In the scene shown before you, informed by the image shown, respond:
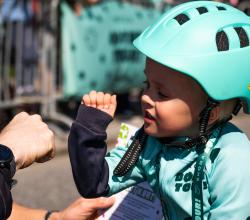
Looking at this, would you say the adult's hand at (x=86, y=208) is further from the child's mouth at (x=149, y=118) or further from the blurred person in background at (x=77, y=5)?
the blurred person in background at (x=77, y=5)

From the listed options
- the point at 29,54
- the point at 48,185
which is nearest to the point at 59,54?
the point at 29,54

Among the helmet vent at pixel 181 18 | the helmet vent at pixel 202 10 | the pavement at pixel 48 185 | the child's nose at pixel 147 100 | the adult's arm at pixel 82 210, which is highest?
the helmet vent at pixel 202 10

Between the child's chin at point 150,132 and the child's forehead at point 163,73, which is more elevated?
the child's forehead at point 163,73

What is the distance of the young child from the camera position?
2078 millimetres

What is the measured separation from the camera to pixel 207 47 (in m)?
2.12

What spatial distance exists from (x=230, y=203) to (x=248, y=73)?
48cm

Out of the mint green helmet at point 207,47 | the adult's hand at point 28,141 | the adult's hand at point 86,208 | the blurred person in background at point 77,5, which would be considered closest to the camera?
the adult's hand at point 28,141

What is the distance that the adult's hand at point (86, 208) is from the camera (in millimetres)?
2542

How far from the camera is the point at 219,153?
2.12 meters

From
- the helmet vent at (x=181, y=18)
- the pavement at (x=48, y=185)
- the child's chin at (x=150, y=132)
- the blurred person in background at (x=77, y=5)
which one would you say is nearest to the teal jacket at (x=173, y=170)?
the child's chin at (x=150, y=132)

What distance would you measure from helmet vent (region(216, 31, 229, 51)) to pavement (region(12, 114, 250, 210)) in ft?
9.74

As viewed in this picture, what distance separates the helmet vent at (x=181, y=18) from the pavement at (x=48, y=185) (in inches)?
114

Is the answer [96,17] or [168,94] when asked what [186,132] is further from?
[96,17]

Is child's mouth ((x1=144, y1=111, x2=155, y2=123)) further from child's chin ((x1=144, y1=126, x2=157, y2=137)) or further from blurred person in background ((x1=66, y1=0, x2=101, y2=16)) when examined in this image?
blurred person in background ((x1=66, y1=0, x2=101, y2=16))
